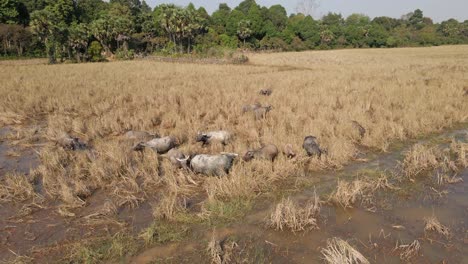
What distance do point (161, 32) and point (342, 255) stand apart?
57.7 metres

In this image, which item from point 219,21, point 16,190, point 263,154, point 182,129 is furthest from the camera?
A: point 219,21

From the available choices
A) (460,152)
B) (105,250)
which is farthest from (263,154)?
(460,152)

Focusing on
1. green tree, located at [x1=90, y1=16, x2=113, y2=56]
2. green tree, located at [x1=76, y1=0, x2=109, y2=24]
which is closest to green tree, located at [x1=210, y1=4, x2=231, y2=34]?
green tree, located at [x1=76, y1=0, x2=109, y2=24]

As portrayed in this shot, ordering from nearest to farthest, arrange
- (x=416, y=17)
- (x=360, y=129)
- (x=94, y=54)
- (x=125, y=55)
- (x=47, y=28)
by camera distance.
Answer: (x=360, y=129)
(x=94, y=54)
(x=47, y=28)
(x=125, y=55)
(x=416, y=17)

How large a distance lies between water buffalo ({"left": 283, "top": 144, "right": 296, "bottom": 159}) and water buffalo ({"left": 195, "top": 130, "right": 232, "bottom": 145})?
1502 mm

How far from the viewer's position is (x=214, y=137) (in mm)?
7488

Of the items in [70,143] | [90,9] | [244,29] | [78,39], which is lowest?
[70,143]

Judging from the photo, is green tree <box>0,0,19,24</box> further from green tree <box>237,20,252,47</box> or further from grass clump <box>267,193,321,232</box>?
grass clump <box>267,193,321,232</box>

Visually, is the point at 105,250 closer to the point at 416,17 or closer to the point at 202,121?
the point at 202,121

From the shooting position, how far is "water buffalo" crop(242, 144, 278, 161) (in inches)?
244

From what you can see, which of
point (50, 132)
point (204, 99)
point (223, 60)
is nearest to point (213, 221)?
point (50, 132)

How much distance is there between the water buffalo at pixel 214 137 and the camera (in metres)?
7.41

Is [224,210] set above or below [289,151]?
below

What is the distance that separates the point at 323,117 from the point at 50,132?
24.5ft
